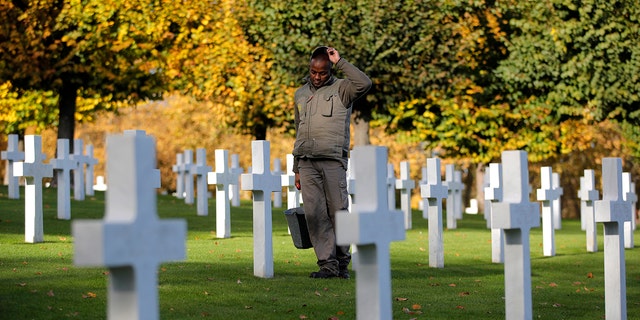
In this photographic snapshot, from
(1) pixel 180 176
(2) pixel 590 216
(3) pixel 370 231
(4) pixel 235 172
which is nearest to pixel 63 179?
(4) pixel 235 172

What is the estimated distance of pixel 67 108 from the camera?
29656mm

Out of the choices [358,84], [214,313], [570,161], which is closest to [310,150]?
[358,84]

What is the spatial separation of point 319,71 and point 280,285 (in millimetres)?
1898

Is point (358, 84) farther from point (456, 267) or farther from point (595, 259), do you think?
point (595, 259)

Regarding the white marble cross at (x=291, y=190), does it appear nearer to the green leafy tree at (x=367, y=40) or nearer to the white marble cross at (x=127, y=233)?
the green leafy tree at (x=367, y=40)

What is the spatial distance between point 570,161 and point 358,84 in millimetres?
33621

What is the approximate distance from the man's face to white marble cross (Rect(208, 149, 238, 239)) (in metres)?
5.79

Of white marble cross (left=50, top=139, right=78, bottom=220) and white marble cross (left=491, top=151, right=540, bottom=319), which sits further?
white marble cross (left=50, top=139, right=78, bottom=220)

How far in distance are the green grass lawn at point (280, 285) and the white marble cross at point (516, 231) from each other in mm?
1781

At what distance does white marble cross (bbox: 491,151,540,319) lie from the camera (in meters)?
7.05

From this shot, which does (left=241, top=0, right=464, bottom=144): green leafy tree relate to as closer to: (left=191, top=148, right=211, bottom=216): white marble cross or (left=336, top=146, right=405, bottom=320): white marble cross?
(left=191, top=148, right=211, bottom=216): white marble cross

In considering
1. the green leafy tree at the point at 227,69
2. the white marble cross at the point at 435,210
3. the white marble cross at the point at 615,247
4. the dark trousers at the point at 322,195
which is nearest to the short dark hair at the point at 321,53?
the dark trousers at the point at 322,195

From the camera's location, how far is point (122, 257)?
4484 mm

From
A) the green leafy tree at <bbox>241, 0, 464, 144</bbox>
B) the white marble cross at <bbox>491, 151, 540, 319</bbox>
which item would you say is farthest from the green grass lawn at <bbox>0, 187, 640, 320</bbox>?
the green leafy tree at <bbox>241, 0, 464, 144</bbox>
